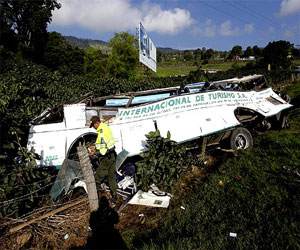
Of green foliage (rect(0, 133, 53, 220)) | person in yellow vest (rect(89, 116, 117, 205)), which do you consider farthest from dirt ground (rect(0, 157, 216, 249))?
person in yellow vest (rect(89, 116, 117, 205))

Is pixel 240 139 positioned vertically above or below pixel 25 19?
below

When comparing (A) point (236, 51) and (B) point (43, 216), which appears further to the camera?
(A) point (236, 51)

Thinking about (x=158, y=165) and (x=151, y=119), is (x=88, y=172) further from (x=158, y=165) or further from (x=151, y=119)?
(x=151, y=119)

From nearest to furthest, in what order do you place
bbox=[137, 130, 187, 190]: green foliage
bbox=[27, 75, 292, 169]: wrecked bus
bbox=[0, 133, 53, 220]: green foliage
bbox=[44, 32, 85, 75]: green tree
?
bbox=[0, 133, 53, 220]: green foliage < bbox=[137, 130, 187, 190]: green foliage < bbox=[27, 75, 292, 169]: wrecked bus < bbox=[44, 32, 85, 75]: green tree

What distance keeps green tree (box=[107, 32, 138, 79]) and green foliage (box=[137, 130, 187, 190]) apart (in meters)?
30.7

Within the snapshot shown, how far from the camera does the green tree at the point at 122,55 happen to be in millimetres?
34750

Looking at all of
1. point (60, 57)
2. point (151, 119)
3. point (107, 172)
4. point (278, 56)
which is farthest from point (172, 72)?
point (107, 172)

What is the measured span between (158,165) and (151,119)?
161cm

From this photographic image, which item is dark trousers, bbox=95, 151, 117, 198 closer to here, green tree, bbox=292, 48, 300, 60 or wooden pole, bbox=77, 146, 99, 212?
wooden pole, bbox=77, 146, 99, 212

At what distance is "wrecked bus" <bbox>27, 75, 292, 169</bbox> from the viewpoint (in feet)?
17.3

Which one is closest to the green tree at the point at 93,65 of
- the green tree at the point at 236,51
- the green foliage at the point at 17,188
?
the green foliage at the point at 17,188

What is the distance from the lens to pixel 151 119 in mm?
6078

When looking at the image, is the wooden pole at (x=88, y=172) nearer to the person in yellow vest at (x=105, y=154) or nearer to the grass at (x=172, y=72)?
the person in yellow vest at (x=105, y=154)

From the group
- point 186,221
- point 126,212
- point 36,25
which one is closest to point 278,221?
point 186,221
